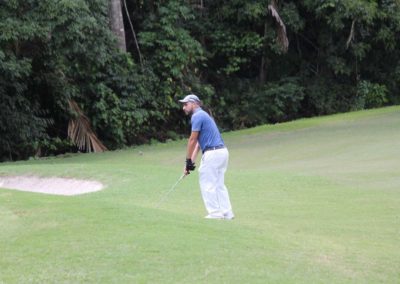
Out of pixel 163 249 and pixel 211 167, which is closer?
pixel 163 249

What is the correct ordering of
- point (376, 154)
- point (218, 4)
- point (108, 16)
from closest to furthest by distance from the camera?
point (376, 154) < point (108, 16) < point (218, 4)

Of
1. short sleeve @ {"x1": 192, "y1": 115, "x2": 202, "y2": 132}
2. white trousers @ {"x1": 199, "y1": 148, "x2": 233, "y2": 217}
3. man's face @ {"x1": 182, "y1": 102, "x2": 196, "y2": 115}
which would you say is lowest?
white trousers @ {"x1": 199, "y1": 148, "x2": 233, "y2": 217}

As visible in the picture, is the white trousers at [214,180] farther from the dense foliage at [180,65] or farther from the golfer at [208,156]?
the dense foliage at [180,65]

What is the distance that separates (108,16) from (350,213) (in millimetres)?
20238

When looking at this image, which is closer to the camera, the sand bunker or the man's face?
the man's face

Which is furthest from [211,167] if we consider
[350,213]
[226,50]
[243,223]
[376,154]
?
[226,50]

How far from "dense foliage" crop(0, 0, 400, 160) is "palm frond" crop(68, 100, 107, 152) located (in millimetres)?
319

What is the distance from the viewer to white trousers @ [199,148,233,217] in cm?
1105

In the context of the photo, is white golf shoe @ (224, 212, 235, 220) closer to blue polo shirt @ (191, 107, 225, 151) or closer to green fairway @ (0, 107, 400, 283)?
green fairway @ (0, 107, 400, 283)

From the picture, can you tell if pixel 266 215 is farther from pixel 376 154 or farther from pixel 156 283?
pixel 376 154

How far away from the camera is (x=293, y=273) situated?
310 inches

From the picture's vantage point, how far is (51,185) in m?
17.8

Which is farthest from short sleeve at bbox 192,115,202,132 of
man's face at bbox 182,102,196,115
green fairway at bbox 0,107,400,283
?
green fairway at bbox 0,107,400,283

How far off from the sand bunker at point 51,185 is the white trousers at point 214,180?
19.0ft
